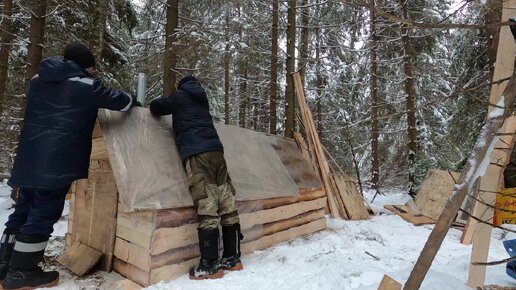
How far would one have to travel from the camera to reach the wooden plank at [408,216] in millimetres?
Result: 7301

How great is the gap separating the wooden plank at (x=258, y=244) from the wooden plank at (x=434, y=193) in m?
2.98

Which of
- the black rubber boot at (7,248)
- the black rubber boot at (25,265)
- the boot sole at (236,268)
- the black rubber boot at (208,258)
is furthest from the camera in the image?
the boot sole at (236,268)

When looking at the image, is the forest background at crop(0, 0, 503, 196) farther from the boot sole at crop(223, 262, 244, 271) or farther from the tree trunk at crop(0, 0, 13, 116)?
the boot sole at crop(223, 262, 244, 271)

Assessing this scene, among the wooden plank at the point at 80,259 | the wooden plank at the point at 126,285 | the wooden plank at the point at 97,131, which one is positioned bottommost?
the wooden plank at the point at 126,285

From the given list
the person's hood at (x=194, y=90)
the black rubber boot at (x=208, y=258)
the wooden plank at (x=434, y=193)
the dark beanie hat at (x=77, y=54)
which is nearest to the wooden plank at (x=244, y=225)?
the black rubber boot at (x=208, y=258)

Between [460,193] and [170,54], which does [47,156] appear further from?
[170,54]

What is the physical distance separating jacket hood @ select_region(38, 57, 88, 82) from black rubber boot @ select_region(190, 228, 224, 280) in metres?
1.93

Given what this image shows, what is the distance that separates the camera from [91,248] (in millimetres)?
3951

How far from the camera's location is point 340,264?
395 cm

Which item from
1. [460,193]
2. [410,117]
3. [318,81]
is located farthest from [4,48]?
[318,81]

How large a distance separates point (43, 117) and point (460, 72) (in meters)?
10.9

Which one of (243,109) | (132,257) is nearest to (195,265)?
(132,257)

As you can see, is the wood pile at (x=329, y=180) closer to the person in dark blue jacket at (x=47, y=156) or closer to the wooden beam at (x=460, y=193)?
the person in dark blue jacket at (x=47, y=156)

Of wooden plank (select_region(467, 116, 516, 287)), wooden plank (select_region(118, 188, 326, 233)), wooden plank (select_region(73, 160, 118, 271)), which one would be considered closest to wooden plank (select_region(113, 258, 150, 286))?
wooden plank (select_region(73, 160, 118, 271))
